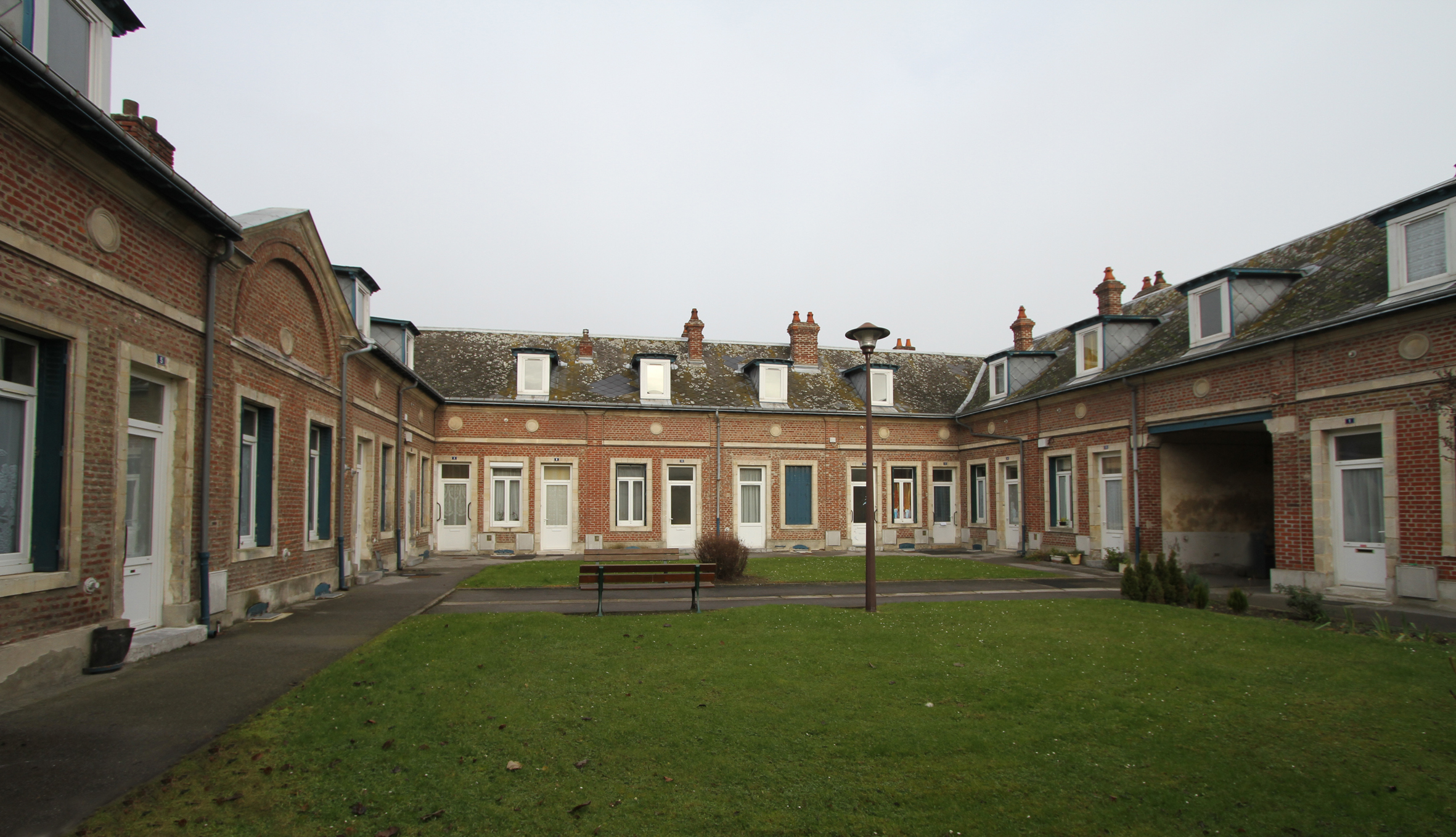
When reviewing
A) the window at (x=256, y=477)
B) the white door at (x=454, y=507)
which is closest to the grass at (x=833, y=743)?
the window at (x=256, y=477)

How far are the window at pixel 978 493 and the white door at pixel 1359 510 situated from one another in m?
11.4

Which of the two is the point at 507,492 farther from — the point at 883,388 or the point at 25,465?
the point at 25,465

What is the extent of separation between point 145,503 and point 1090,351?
737 inches

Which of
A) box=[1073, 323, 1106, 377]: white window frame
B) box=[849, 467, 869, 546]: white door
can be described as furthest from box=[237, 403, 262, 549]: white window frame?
box=[1073, 323, 1106, 377]: white window frame

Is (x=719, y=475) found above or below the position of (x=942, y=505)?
above

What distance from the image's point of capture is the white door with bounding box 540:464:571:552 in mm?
22219

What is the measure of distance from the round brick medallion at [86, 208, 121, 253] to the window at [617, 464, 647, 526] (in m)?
16.1

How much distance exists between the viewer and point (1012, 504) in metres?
22.3

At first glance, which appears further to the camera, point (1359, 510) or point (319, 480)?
point (319, 480)

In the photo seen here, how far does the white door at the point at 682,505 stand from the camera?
22.9 meters

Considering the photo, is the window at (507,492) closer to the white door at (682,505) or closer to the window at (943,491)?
the white door at (682,505)

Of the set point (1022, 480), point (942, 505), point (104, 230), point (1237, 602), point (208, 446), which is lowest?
point (1237, 602)

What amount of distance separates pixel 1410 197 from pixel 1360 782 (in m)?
10.9

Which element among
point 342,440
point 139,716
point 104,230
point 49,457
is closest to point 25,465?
point 49,457
